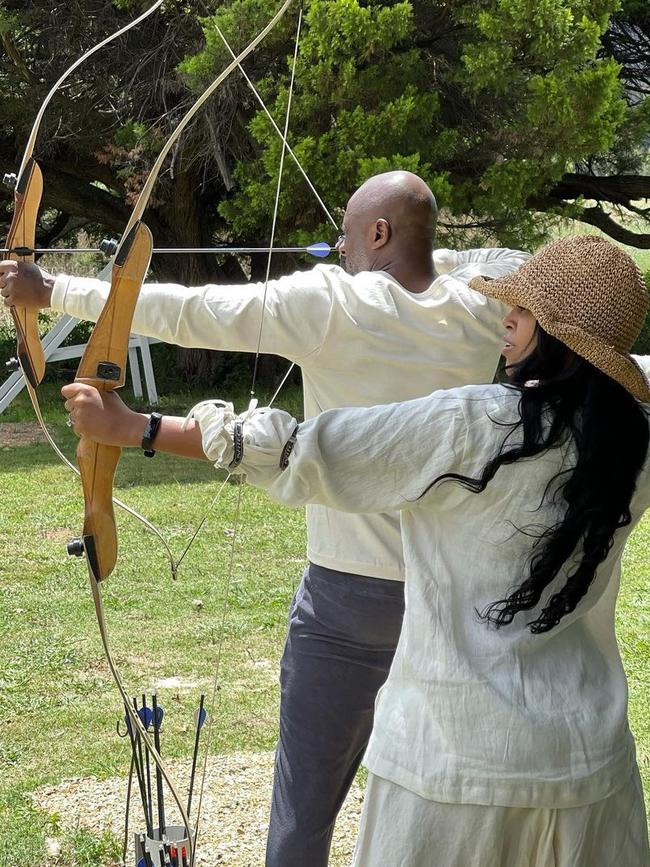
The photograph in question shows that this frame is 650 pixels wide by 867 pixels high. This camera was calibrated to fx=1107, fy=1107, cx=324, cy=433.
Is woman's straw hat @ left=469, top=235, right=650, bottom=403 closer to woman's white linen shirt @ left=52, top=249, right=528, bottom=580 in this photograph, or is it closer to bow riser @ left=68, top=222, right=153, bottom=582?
woman's white linen shirt @ left=52, top=249, right=528, bottom=580

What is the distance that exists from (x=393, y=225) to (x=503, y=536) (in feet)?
2.63

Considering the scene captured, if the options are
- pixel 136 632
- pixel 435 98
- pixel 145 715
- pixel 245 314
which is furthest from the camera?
pixel 435 98

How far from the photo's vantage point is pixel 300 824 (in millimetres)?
1799

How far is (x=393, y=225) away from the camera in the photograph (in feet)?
6.33

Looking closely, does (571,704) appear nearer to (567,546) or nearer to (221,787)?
(567,546)

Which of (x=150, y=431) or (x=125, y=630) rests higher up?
(x=150, y=431)

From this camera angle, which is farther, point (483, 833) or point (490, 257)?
point (490, 257)

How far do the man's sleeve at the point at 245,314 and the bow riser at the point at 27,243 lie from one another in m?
0.37

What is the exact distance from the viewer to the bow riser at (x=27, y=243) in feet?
6.86

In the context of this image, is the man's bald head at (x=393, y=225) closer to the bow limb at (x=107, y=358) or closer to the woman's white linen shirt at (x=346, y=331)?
the woman's white linen shirt at (x=346, y=331)

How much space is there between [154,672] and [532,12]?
18.1ft

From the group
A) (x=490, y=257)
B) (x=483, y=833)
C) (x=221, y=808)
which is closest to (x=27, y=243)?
(x=490, y=257)

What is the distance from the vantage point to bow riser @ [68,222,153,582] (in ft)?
5.32

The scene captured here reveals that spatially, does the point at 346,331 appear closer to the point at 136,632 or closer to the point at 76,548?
the point at 76,548
